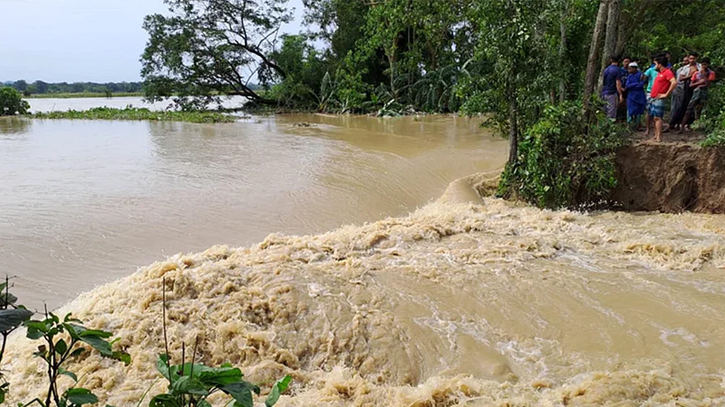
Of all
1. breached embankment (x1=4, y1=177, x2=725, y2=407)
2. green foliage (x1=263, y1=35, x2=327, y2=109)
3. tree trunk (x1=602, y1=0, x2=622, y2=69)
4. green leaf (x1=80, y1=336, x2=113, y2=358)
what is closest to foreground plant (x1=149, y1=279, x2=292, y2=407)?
green leaf (x1=80, y1=336, x2=113, y2=358)

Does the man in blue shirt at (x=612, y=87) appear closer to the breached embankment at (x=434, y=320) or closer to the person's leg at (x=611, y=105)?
the person's leg at (x=611, y=105)

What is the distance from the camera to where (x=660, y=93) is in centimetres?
737

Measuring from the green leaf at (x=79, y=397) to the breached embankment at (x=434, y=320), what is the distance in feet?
6.40

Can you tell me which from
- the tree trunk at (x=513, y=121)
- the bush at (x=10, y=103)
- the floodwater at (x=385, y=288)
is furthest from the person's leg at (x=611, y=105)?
the bush at (x=10, y=103)

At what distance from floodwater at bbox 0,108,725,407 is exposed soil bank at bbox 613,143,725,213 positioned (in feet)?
1.17

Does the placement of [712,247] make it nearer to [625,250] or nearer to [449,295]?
[625,250]

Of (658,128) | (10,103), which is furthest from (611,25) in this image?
(10,103)

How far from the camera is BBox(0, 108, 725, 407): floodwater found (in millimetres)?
3229

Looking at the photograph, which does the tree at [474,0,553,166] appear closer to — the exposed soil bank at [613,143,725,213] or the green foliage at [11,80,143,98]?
the exposed soil bank at [613,143,725,213]

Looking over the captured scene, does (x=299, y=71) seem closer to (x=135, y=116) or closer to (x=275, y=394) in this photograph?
(x=135, y=116)

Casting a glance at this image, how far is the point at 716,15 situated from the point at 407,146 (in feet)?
37.0

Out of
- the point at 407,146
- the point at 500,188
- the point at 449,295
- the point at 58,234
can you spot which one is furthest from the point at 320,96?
the point at 449,295

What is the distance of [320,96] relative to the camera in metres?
25.1

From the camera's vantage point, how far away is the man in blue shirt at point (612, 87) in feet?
26.4
